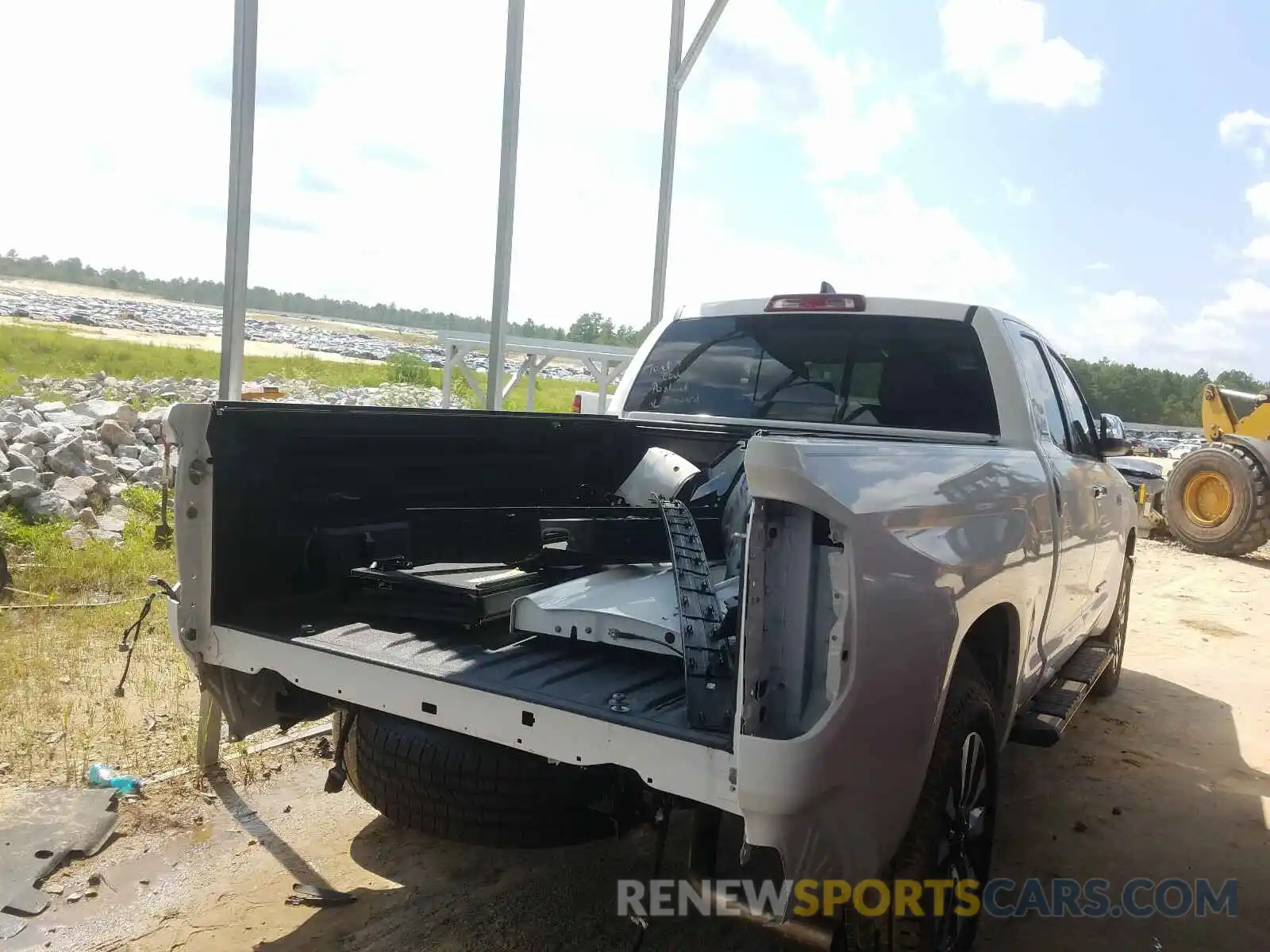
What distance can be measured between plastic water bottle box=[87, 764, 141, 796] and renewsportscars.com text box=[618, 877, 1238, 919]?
86.0 inches

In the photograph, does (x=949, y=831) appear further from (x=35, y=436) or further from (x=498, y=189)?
(x=35, y=436)

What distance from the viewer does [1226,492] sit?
42.4 feet

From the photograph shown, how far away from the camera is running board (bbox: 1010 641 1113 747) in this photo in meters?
3.55

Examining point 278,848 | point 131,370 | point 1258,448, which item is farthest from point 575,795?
point 131,370

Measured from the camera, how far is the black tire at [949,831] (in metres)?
2.49

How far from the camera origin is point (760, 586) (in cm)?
212

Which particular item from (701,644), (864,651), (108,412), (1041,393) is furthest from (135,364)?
(864,651)

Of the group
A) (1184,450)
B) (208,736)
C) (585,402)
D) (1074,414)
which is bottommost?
(208,736)

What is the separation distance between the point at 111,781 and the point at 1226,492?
43.9 feet

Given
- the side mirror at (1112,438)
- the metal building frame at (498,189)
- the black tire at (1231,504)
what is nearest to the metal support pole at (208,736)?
the metal building frame at (498,189)

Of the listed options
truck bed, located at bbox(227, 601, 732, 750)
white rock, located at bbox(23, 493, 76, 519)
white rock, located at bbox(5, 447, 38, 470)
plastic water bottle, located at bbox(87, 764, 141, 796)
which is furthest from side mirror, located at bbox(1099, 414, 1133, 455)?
white rock, located at bbox(5, 447, 38, 470)

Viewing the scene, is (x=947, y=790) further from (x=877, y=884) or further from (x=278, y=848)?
(x=278, y=848)

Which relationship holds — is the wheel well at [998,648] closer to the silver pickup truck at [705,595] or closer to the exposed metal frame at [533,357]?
the silver pickup truck at [705,595]

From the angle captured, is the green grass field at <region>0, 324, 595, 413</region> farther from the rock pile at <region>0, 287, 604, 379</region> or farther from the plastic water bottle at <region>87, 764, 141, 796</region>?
the plastic water bottle at <region>87, 764, 141, 796</region>
